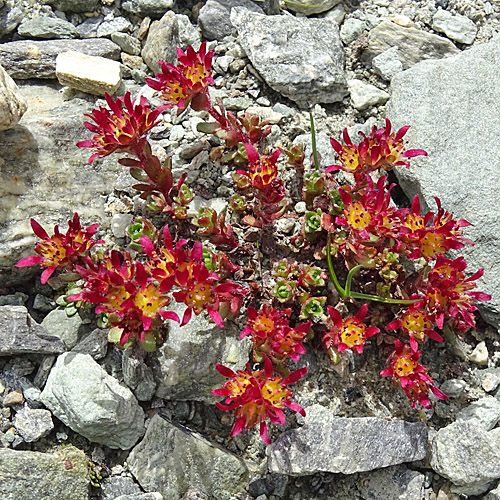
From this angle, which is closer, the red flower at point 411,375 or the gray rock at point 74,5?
the red flower at point 411,375

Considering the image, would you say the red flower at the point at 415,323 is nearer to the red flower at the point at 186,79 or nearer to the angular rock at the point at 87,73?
the red flower at the point at 186,79

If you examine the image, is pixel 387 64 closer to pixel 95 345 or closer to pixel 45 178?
pixel 45 178

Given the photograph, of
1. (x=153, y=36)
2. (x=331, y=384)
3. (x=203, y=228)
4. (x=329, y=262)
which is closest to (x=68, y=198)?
(x=203, y=228)

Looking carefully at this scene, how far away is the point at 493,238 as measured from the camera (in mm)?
4074

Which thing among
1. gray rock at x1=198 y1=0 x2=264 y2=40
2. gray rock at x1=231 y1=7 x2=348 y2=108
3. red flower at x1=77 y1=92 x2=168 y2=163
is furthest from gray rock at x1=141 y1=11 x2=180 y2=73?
red flower at x1=77 y1=92 x2=168 y2=163

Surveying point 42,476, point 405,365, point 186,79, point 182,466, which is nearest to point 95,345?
point 42,476

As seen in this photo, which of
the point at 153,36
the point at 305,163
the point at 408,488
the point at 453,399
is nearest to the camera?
the point at 408,488

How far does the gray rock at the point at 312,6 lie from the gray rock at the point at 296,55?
362 millimetres

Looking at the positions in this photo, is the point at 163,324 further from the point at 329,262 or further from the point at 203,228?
the point at 329,262

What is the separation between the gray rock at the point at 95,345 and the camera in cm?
383

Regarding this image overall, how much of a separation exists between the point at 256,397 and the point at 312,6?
3389 millimetres

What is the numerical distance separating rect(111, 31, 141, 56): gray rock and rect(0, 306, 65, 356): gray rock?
232 cm

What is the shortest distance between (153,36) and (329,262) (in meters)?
2.36

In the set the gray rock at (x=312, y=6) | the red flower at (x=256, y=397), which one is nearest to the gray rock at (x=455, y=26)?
the gray rock at (x=312, y=6)
